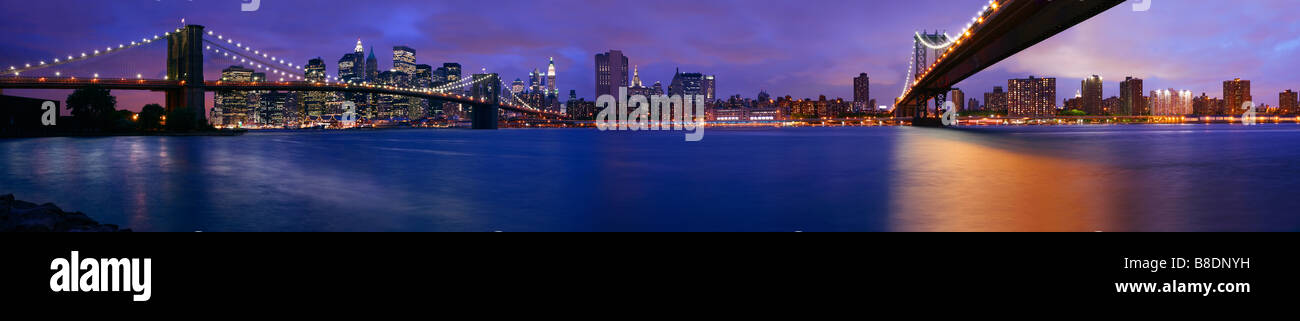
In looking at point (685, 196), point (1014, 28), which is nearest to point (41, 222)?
point (685, 196)

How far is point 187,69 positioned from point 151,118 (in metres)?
6.08

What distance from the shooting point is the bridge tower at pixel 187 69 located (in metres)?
69.8

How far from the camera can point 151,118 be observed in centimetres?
6675

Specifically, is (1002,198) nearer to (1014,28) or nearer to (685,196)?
(685,196)

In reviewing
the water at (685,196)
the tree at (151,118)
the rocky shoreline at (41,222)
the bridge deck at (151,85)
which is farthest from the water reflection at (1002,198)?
the tree at (151,118)

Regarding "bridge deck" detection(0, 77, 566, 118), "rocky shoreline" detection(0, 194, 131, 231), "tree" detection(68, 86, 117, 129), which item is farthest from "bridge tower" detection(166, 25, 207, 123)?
"rocky shoreline" detection(0, 194, 131, 231)

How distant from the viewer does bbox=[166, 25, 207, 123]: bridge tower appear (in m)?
69.8

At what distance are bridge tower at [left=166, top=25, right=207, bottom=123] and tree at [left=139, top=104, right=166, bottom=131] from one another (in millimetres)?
1974

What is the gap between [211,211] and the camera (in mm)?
11227

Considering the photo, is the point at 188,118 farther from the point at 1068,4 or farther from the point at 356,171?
the point at 1068,4

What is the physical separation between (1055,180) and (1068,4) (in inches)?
630

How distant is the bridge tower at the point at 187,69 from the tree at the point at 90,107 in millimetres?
6433

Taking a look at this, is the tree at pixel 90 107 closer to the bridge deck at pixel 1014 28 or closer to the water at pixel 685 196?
the water at pixel 685 196

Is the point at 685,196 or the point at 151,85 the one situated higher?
the point at 151,85
